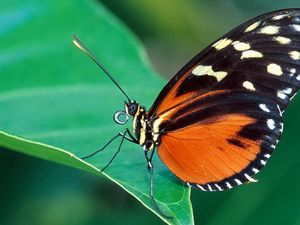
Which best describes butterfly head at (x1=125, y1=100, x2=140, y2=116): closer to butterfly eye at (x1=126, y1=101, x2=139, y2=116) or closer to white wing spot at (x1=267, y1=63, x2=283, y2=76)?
butterfly eye at (x1=126, y1=101, x2=139, y2=116)

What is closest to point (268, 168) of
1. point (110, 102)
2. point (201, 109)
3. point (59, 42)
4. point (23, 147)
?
point (201, 109)

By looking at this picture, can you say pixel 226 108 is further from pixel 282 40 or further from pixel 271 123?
pixel 282 40

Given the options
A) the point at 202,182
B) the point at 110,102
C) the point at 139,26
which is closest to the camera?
the point at 202,182

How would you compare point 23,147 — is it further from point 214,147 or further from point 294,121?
point 294,121

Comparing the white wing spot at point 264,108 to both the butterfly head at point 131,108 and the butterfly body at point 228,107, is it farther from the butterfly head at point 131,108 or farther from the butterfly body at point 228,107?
the butterfly head at point 131,108

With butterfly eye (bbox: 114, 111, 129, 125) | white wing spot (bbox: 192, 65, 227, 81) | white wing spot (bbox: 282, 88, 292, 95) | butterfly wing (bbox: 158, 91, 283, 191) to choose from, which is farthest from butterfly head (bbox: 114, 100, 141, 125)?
white wing spot (bbox: 282, 88, 292, 95)

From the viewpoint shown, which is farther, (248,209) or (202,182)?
(248,209)

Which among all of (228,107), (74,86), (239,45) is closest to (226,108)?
(228,107)

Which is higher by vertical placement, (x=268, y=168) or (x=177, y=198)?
(x=177, y=198)
